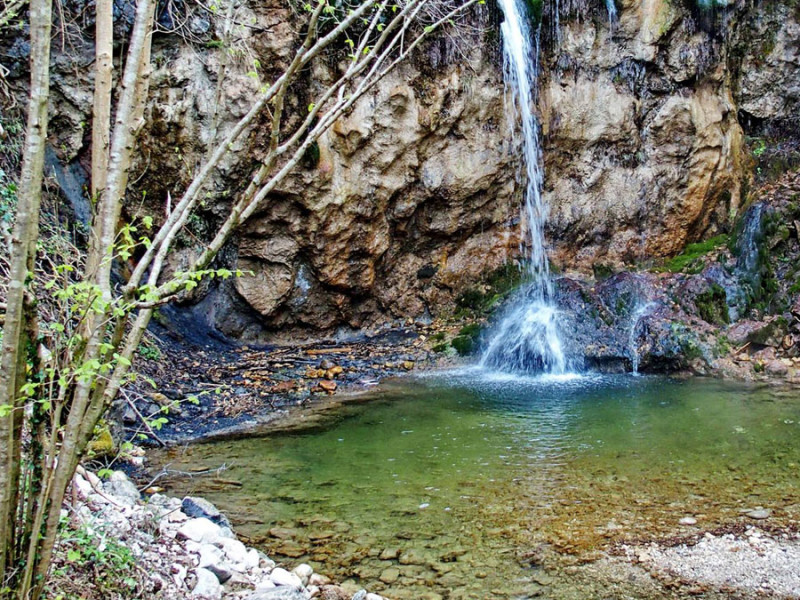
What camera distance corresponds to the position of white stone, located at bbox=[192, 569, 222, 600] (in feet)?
9.03

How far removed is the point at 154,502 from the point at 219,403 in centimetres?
307

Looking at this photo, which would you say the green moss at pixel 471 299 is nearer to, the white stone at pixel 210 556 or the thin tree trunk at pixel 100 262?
the white stone at pixel 210 556

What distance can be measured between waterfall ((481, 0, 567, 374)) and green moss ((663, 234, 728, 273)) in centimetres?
219

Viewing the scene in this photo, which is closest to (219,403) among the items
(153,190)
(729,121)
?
(153,190)

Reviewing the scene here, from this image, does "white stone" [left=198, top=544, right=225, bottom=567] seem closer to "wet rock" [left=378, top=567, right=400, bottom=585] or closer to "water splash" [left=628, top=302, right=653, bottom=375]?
"wet rock" [left=378, top=567, right=400, bottom=585]

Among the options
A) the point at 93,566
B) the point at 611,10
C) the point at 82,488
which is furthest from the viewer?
the point at 611,10

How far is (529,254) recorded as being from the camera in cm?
1100

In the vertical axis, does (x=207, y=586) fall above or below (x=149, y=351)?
below

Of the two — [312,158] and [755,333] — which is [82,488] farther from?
[755,333]

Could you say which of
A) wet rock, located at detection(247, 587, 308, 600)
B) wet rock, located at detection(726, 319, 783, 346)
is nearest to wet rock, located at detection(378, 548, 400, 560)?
wet rock, located at detection(247, 587, 308, 600)

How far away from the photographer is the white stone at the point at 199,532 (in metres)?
3.31

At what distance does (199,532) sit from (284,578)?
59cm

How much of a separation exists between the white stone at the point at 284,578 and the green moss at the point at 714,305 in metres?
8.02

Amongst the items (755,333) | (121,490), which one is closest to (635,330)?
(755,333)
